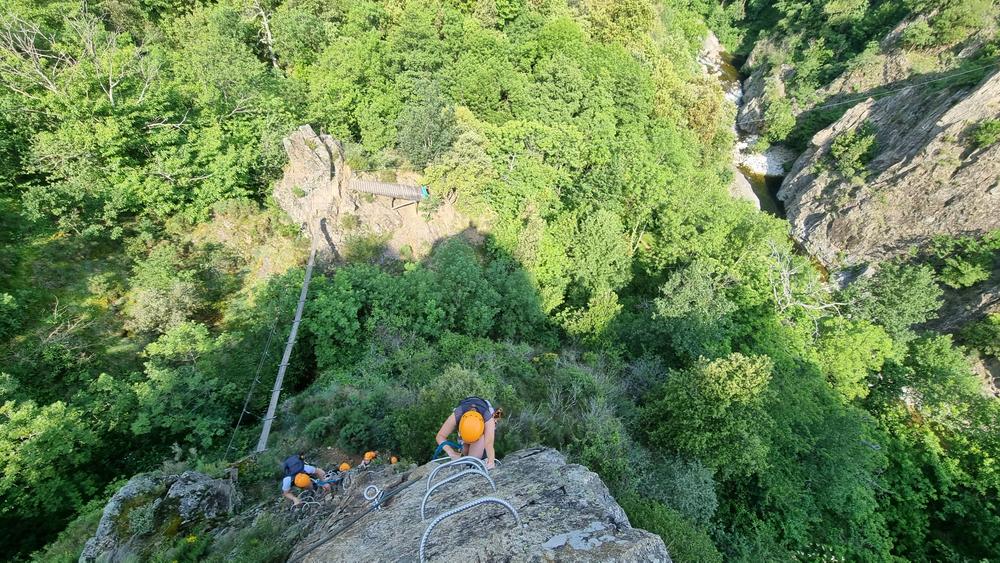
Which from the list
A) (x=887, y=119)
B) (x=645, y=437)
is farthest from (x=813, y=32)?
(x=645, y=437)

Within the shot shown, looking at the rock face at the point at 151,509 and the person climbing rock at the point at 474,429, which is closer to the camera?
the rock face at the point at 151,509

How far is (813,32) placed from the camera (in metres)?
48.1

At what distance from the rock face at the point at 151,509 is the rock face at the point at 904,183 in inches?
1764

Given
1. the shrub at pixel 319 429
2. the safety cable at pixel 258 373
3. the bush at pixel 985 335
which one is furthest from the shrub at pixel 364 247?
the bush at pixel 985 335

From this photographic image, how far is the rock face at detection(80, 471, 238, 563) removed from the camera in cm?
699

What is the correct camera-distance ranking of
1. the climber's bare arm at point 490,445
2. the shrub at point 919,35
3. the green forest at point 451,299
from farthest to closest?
the shrub at point 919,35, the green forest at point 451,299, the climber's bare arm at point 490,445

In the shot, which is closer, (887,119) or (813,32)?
(887,119)

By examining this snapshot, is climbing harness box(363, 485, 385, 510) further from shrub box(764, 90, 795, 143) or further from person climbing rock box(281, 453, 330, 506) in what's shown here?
shrub box(764, 90, 795, 143)

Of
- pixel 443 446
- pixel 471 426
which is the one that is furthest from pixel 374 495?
pixel 471 426

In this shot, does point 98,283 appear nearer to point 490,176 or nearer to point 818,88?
point 490,176

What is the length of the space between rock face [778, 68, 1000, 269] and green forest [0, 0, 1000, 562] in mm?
2593

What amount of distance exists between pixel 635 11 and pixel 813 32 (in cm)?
2946

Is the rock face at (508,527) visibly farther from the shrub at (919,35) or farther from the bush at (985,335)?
the shrub at (919,35)

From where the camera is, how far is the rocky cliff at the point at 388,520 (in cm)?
532
